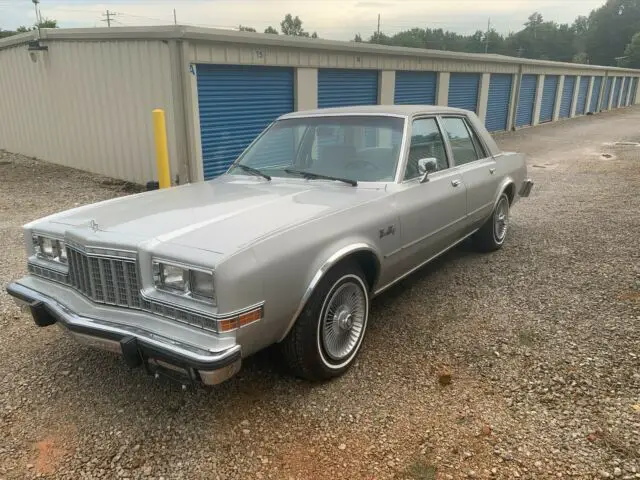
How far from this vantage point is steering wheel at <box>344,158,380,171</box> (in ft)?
12.8

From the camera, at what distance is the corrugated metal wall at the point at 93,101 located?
8805mm

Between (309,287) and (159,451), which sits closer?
(159,451)

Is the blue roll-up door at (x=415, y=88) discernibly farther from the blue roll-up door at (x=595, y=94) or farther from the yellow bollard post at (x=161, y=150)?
the blue roll-up door at (x=595, y=94)

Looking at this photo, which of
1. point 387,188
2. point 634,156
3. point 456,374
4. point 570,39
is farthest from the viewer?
point 570,39

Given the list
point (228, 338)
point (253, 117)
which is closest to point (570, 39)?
point (253, 117)

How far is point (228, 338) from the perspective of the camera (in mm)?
2461

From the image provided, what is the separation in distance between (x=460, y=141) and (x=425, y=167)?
122 centimetres

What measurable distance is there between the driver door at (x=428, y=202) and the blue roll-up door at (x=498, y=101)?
16473 millimetres

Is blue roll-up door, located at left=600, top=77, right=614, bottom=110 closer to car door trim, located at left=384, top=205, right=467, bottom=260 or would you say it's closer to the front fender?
car door trim, located at left=384, top=205, right=467, bottom=260

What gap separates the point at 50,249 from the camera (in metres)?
3.24

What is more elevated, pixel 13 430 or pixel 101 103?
pixel 101 103

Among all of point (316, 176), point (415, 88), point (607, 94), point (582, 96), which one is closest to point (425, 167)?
point (316, 176)

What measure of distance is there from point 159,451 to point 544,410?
215 cm

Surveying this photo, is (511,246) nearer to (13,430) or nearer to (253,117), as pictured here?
(13,430)
